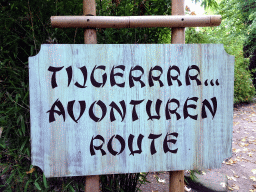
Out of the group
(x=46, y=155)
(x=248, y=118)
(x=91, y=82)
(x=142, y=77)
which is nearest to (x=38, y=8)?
(x=91, y=82)

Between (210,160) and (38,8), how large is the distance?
1.95 m

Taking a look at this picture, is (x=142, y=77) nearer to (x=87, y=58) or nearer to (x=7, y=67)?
(x=87, y=58)

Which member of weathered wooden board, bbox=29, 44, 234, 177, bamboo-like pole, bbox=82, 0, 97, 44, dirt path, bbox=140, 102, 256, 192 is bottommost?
dirt path, bbox=140, 102, 256, 192

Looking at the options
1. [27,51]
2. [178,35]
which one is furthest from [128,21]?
[27,51]

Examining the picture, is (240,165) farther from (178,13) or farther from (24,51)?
(24,51)

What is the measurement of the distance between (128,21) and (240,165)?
3.52 meters

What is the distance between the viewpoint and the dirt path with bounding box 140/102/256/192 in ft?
9.36

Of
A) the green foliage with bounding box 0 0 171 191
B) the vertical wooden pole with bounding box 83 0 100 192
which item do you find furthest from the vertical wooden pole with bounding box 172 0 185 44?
the vertical wooden pole with bounding box 83 0 100 192

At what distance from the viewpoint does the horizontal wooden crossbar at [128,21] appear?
4.70 feet

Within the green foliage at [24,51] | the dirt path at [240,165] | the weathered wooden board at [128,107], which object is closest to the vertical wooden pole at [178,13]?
the weathered wooden board at [128,107]

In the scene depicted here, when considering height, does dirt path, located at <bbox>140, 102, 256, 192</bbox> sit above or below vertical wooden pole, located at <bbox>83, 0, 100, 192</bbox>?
below

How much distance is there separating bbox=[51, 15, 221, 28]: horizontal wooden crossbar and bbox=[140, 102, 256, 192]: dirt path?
7.09 ft

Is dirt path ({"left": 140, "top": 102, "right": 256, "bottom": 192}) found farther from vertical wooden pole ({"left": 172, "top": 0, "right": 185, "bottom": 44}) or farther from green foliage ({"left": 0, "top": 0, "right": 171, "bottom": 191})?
vertical wooden pole ({"left": 172, "top": 0, "right": 185, "bottom": 44})

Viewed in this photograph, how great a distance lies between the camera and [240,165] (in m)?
3.61
